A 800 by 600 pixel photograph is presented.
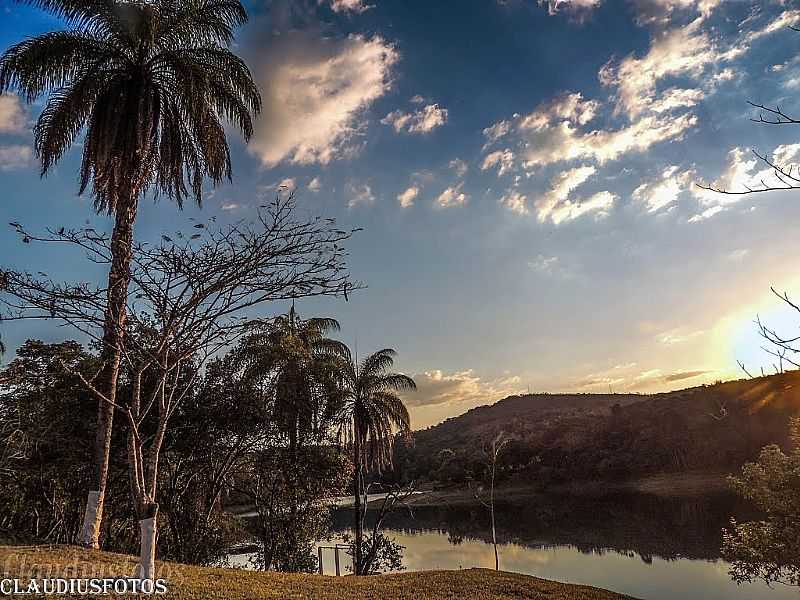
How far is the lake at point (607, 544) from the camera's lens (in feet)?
71.2

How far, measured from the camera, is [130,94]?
13.4m

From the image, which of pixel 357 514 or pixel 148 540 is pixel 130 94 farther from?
pixel 357 514

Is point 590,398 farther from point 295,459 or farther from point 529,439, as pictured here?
point 295,459

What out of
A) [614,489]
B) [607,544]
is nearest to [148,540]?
[607,544]

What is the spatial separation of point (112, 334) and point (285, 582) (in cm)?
567

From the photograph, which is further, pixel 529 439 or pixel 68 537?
pixel 529 439

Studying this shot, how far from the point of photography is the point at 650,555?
87.6 ft

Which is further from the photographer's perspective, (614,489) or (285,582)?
(614,489)

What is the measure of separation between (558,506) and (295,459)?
134 ft

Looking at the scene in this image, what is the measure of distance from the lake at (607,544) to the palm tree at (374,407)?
11.8 feet

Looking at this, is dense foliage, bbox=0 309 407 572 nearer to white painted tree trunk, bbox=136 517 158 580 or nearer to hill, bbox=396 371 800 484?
white painted tree trunk, bbox=136 517 158 580

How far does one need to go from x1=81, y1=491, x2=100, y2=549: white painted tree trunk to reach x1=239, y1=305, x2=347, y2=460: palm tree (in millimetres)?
7095

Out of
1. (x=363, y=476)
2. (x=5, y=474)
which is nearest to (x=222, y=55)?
(x=5, y=474)

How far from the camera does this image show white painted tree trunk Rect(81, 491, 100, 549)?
11.5 metres
